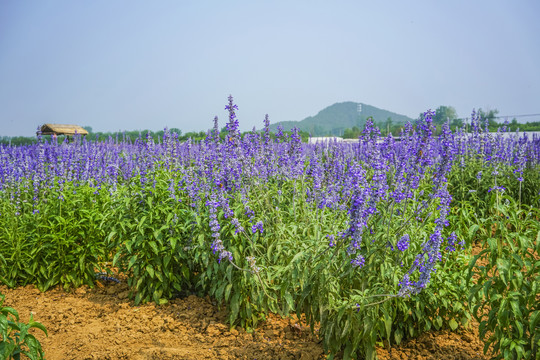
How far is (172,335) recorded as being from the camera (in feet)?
14.1

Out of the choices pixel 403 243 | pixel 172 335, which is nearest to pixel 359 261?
pixel 403 243

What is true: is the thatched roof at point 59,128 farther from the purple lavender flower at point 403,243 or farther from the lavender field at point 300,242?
the purple lavender flower at point 403,243

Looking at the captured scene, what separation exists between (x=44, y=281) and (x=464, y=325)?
552 centimetres

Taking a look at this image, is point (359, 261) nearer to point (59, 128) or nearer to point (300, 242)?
point (300, 242)

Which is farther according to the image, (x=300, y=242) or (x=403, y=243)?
(x=300, y=242)

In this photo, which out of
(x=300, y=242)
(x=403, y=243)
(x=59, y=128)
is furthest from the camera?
(x=59, y=128)

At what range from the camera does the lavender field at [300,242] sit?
310 cm

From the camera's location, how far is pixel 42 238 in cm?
548

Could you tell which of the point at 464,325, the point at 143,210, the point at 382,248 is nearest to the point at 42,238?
the point at 143,210

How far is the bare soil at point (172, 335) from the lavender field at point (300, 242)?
0.16m

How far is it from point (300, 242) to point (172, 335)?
1.76 meters

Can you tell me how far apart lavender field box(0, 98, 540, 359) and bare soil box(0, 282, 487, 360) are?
0.16 m

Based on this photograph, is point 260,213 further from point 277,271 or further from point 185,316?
point 185,316

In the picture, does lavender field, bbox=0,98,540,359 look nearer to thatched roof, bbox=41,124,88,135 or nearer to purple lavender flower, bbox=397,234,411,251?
purple lavender flower, bbox=397,234,411,251
